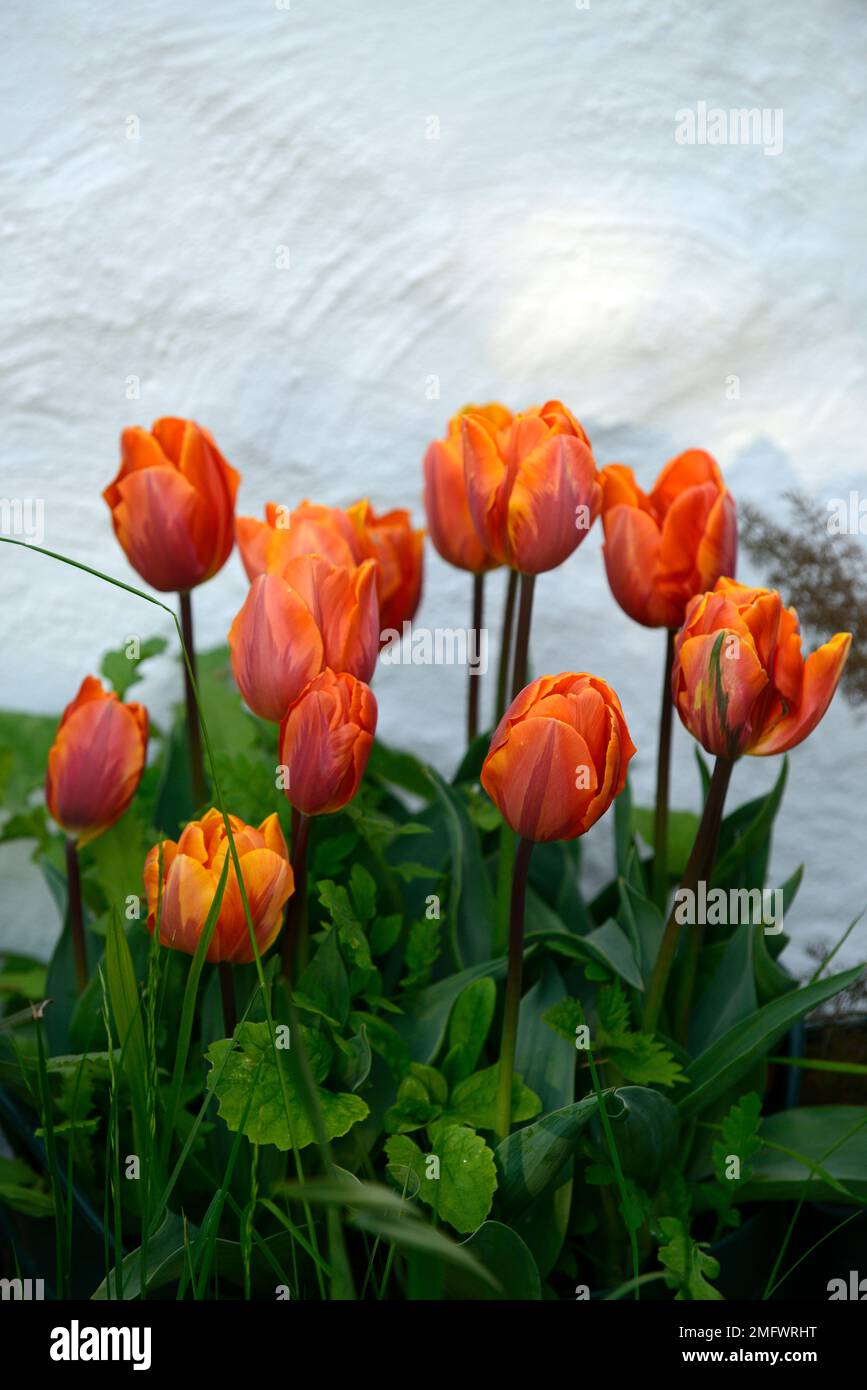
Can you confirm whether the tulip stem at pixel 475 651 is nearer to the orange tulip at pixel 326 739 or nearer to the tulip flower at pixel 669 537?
the tulip flower at pixel 669 537

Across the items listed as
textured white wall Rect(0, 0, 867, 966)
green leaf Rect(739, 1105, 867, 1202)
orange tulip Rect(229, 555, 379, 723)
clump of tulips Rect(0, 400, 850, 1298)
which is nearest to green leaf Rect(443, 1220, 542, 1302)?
clump of tulips Rect(0, 400, 850, 1298)

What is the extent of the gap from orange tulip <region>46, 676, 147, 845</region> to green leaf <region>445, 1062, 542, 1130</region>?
0.20 metres

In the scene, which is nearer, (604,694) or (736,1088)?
(604,694)

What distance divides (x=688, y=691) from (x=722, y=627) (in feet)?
0.09

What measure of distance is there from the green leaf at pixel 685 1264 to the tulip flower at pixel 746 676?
17 cm

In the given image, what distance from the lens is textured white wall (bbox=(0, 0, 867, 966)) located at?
921 millimetres

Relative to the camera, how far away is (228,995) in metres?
0.52

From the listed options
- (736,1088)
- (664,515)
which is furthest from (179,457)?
(736,1088)

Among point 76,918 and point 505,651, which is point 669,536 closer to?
Answer: point 505,651

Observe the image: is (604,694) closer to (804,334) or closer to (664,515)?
(664,515)

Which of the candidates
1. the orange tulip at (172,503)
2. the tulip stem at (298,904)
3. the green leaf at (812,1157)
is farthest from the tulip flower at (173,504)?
the green leaf at (812,1157)

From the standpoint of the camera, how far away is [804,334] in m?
0.95

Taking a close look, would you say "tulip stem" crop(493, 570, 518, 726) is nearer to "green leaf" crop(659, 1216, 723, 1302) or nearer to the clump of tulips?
the clump of tulips

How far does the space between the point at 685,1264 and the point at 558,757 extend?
0.21 meters
